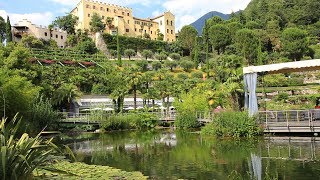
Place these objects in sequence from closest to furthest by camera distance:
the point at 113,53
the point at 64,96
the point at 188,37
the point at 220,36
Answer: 1. the point at 64,96
2. the point at 113,53
3. the point at 220,36
4. the point at 188,37

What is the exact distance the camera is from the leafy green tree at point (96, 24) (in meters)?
80.0

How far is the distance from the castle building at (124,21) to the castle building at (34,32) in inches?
361

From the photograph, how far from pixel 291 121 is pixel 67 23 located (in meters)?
69.3

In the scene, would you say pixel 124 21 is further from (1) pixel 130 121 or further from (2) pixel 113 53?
(1) pixel 130 121

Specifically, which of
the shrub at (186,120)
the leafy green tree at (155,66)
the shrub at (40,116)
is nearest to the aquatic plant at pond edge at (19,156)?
the shrub at (40,116)

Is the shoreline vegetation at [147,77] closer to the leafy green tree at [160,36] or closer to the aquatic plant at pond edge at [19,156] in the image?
the aquatic plant at pond edge at [19,156]

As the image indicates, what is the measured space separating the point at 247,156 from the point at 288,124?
5.57 meters

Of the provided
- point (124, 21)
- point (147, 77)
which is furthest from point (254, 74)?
point (124, 21)

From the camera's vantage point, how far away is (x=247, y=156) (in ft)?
45.6

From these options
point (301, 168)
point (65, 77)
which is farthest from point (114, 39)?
point (301, 168)

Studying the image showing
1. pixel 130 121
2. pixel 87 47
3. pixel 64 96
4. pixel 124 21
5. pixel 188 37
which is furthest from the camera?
pixel 124 21

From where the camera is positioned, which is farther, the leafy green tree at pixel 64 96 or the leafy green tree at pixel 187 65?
the leafy green tree at pixel 187 65

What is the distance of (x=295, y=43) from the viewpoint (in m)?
64.1

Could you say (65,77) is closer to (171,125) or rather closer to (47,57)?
(47,57)
